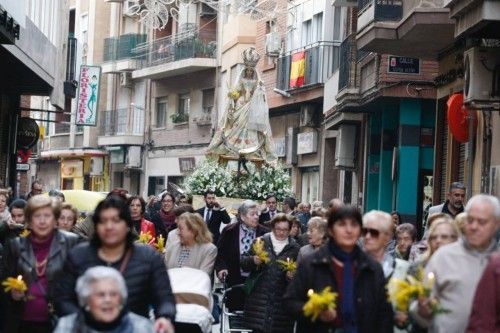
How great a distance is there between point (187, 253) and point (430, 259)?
542 centimetres

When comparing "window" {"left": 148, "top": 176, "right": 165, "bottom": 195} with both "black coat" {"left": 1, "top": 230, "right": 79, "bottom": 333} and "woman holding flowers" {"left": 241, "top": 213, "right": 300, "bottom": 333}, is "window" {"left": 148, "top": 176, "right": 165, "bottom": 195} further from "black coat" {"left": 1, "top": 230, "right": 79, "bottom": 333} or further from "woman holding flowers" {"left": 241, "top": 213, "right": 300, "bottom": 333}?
"black coat" {"left": 1, "top": 230, "right": 79, "bottom": 333}

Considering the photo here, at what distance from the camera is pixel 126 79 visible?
197 ft

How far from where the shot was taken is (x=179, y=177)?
181 feet

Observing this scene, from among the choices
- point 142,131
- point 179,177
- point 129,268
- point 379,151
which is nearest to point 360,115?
point 379,151

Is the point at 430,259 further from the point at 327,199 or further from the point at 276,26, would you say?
the point at 276,26

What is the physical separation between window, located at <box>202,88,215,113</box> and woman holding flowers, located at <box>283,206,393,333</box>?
43.2 m

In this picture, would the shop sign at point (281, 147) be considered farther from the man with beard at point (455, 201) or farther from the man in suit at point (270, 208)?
the man with beard at point (455, 201)

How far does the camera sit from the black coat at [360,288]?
9664 millimetres

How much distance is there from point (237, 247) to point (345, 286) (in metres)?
8.18

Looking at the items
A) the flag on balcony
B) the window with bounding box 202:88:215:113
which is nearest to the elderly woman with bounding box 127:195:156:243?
the flag on balcony

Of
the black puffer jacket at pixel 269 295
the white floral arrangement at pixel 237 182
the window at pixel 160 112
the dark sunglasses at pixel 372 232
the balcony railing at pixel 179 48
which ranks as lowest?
the black puffer jacket at pixel 269 295

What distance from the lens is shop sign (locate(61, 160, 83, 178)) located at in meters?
65.1

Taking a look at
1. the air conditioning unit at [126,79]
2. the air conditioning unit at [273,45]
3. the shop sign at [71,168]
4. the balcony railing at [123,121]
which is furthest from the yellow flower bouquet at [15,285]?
the shop sign at [71,168]

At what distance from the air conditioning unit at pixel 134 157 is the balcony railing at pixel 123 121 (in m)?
0.76
